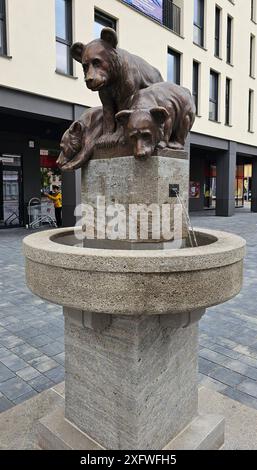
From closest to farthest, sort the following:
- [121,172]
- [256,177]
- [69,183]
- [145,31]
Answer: [121,172]
[69,183]
[145,31]
[256,177]

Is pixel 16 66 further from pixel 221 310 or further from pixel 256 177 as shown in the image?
pixel 256 177

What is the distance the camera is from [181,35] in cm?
1456

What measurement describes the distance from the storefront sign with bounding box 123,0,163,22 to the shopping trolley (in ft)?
25.1

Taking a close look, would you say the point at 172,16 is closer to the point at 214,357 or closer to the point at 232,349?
the point at 232,349

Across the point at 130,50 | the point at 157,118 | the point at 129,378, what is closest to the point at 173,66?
the point at 130,50

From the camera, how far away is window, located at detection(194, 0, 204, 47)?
15839 mm

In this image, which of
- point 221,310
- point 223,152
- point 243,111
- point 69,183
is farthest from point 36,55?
point 243,111

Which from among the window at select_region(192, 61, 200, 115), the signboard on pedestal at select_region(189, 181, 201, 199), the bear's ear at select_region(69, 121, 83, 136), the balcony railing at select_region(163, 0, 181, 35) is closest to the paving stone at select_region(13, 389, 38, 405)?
the bear's ear at select_region(69, 121, 83, 136)

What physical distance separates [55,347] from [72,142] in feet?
7.99

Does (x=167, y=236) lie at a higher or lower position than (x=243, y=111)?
lower

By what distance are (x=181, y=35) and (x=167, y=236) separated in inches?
582

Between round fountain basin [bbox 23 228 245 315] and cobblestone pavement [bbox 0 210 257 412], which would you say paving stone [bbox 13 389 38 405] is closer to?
cobblestone pavement [bbox 0 210 257 412]

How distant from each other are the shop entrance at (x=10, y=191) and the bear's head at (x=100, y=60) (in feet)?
40.5

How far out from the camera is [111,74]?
214 cm
